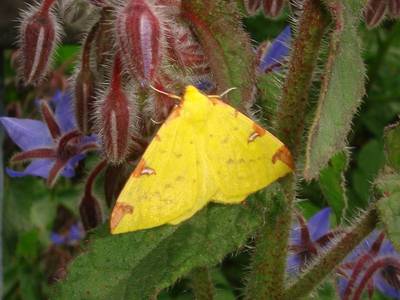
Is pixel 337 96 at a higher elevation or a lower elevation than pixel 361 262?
higher

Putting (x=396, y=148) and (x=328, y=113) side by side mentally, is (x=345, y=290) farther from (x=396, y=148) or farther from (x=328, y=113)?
(x=328, y=113)

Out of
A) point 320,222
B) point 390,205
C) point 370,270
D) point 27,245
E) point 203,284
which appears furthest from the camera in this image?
point 27,245

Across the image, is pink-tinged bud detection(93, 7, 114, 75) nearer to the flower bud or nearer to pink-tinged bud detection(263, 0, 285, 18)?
the flower bud

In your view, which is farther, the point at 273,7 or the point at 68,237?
the point at 68,237

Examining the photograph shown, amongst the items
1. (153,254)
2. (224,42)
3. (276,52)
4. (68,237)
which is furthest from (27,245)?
(224,42)

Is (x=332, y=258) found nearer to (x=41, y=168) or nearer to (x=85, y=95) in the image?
(x=85, y=95)

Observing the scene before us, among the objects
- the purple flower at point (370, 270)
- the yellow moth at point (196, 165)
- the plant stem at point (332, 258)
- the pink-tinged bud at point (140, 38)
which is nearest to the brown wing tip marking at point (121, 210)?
the yellow moth at point (196, 165)

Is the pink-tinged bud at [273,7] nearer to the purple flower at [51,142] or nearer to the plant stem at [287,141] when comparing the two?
the plant stem at [287,141]

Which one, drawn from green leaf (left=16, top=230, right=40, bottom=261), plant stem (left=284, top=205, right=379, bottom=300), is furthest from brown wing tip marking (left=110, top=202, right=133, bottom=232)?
green leaf (left=16, top=230, right=40, bottom=261)
